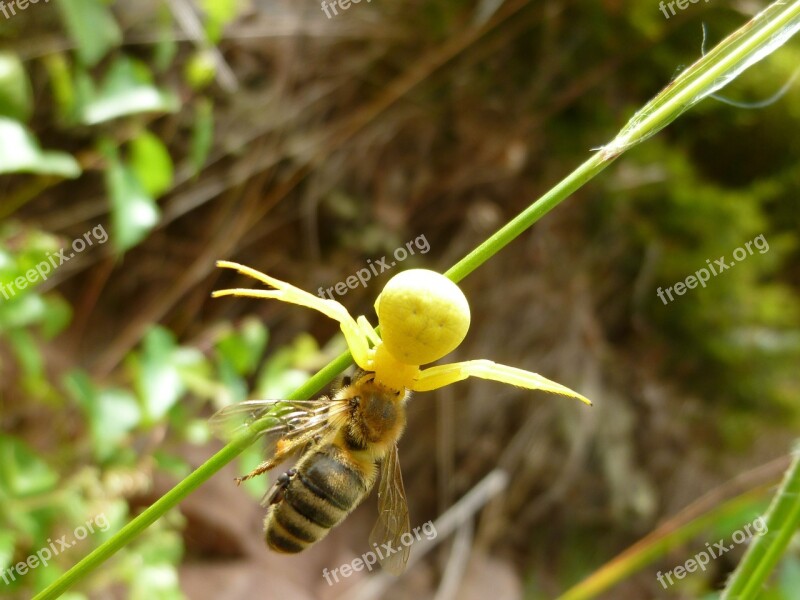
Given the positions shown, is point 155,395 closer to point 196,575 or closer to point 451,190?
point 196,575

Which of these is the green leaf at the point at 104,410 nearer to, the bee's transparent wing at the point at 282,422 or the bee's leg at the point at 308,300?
the bee's transparent wing at the point at 282,422

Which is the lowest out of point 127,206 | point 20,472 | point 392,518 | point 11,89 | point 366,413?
point 392,518

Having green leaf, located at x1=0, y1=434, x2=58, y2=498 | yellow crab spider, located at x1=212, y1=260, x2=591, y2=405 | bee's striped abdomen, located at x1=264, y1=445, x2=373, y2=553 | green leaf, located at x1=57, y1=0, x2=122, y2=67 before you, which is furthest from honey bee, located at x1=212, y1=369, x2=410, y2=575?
green leaf, located at x1=57, y1=0, x2=122, y2=67

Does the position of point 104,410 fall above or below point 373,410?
above

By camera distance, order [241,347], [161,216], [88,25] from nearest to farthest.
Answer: [88,25] < [241,347] < [161,216]

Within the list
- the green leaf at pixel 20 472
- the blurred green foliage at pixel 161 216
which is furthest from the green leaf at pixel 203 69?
the green leaf at pixel 20 472

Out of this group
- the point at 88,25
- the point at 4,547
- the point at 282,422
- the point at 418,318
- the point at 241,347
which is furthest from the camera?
the point at 241,347

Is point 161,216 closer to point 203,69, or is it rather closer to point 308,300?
point 203,69

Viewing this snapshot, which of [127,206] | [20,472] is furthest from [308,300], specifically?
[20,472]
